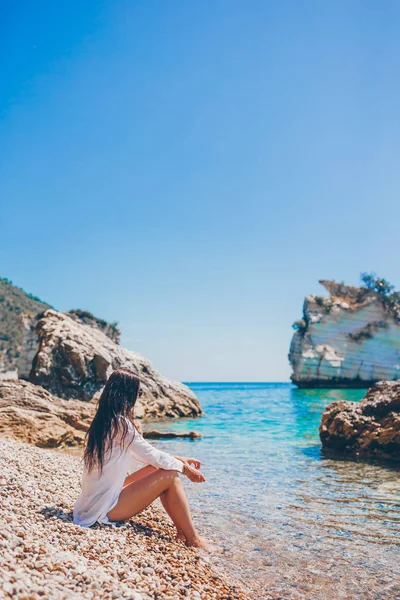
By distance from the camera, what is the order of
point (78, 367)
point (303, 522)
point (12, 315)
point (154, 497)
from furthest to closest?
point (12, 315)
point (78, 367)
point (303, 522)
point (154, 497)

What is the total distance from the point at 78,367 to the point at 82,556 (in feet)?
64.9

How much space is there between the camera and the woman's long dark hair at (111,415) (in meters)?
4.62

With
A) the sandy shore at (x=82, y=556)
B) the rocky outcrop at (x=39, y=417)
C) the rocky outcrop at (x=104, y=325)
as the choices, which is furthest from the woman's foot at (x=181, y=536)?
the rocky outcrop at (x=104, y=325)

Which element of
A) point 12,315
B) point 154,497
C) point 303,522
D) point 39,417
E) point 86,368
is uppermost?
point 12,315

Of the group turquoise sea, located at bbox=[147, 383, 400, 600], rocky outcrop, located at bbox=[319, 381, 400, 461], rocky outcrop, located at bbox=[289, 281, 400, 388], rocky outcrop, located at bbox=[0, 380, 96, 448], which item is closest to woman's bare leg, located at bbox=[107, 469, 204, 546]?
turquoise sea, located at bbox=[147, 383, 400, 600]

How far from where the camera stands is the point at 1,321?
87812mm

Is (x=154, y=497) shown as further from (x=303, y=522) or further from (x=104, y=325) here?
(x=104, y=325)

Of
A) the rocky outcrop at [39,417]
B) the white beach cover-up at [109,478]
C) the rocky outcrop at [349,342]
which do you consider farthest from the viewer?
the rocky outcrop at [349,342]

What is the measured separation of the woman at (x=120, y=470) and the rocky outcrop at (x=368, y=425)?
771cm

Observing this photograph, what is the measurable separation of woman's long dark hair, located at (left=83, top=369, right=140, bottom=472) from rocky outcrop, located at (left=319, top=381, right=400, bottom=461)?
8526 mm

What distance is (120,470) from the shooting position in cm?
465

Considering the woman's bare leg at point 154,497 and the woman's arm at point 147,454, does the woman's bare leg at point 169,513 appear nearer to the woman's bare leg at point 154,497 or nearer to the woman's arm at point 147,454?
the woman's bare leg at point 154,497

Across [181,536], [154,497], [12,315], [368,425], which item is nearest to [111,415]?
[154,497]

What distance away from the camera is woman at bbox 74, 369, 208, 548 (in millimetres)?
4590
